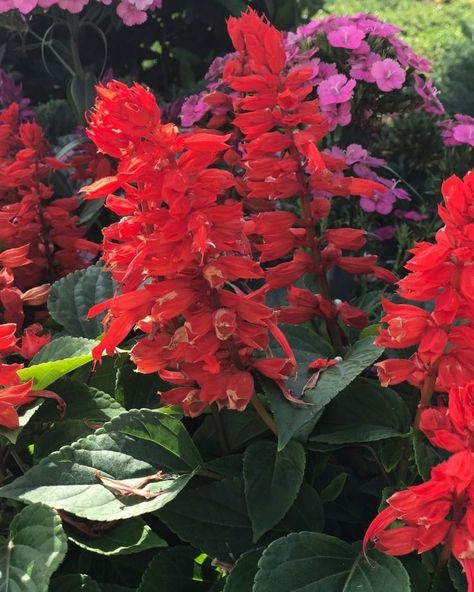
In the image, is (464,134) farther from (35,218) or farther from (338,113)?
(35,218)

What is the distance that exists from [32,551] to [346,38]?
3.77 feet

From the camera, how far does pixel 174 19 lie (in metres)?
2.54

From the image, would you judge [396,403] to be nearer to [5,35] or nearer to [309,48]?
[309,48]

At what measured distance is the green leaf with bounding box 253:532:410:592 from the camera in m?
0.81

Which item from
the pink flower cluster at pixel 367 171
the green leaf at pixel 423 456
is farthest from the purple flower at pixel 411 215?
the green leaf at pixel 423 456

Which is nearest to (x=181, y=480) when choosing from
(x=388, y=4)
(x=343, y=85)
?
(x=343, y=85)

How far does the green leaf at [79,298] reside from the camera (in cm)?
122

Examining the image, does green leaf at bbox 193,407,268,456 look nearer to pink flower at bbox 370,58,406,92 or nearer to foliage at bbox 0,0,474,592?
foliage at bbox 0,0,474,592

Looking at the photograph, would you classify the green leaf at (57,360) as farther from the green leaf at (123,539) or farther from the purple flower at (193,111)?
the purple flower at (193,111)

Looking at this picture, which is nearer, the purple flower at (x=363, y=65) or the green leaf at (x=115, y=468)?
the green leaf at (x=115, y=468)

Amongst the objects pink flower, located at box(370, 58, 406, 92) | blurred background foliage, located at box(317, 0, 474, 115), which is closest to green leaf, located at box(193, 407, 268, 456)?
pink flower, located at box(370, 58, 406, 92)

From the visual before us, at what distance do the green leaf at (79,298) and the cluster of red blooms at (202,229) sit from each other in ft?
0.92

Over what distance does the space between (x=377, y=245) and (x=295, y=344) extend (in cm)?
87

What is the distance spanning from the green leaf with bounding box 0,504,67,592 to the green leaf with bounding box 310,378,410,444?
1.05 ft
